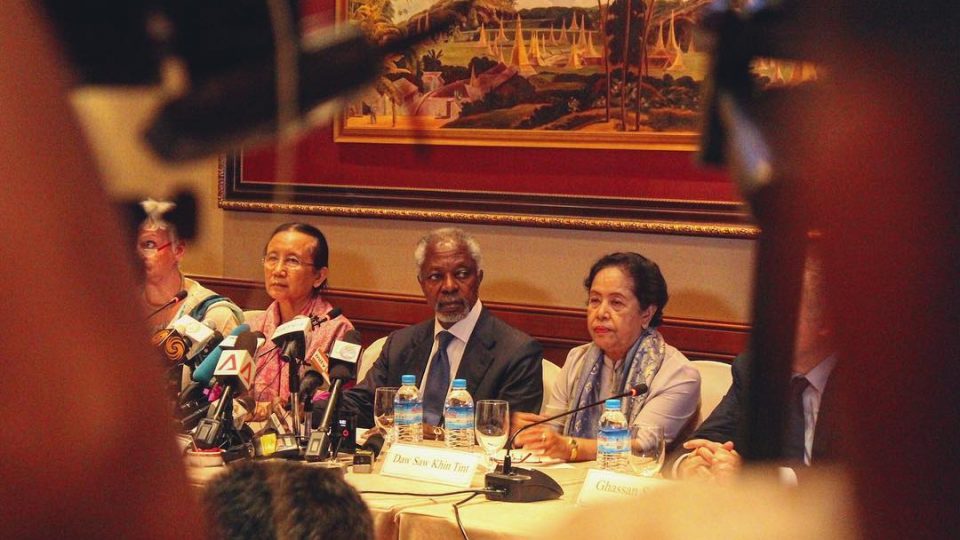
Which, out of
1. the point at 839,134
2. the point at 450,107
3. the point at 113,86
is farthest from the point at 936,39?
the point at 450,107

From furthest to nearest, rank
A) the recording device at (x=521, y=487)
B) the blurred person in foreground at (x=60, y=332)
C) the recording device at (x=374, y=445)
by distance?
the recording device at (x=374, y=445) < the recording device at (x=521, y=487) < the blurred person in foreground at (x=60, y=332)

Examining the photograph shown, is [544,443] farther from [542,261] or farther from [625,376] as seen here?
[542,261]

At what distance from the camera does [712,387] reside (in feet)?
12.1

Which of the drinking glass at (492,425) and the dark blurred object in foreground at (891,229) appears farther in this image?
the drinking glass at (492,425)

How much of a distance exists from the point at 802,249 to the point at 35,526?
113 mm

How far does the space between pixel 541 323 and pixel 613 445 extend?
1505 mm

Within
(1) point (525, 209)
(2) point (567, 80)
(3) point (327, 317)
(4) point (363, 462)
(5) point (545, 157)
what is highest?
(2) point (567, 80)

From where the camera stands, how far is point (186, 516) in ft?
0.53

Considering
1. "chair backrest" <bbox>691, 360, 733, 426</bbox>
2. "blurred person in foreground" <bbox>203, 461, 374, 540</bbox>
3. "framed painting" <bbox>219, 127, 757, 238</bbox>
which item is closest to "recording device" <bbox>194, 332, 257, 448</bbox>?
"framed painting" <bbox>219, 127, 757, 238</bbox>

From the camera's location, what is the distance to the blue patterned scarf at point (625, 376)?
3668mm

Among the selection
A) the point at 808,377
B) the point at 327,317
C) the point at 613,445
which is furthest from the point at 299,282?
the point at 808,377

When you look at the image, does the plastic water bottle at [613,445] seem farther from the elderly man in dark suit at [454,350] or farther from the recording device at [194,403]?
the recording device at [194,403]

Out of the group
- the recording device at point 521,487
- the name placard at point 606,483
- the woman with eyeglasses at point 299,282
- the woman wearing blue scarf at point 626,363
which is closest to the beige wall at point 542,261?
the woman with eyeglasses at point 299,282

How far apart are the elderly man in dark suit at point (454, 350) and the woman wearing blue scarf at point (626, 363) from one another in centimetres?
15
